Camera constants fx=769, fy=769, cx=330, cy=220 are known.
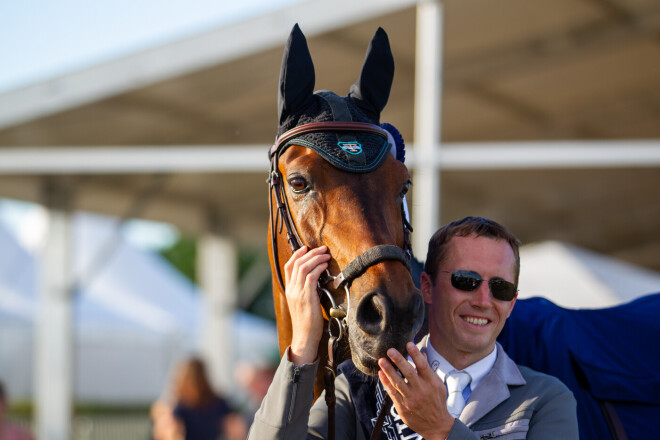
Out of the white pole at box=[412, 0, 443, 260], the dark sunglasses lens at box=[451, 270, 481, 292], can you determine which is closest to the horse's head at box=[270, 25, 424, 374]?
the dark sunglasses lens at box=[451, 270, 481, 292]

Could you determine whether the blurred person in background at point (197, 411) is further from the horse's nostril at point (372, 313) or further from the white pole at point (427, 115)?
the horse's nostril at point (372, 313)

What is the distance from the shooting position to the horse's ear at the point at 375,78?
7.25 feet

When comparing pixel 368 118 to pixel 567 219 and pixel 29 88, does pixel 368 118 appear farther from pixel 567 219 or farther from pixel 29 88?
pixel 567 219

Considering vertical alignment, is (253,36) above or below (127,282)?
above

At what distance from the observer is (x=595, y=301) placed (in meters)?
6.19

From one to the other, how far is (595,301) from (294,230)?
479 cm

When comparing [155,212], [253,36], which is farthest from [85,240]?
[253,36]

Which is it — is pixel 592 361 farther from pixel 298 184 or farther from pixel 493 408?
pixel 298 184

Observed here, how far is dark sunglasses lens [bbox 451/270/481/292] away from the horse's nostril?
283mm

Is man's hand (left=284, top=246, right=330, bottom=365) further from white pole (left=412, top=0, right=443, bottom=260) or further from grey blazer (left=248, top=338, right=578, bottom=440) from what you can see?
white pole (left=412, top=0, right=443, bottom=260)

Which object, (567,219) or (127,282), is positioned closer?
Answer: (567,219)

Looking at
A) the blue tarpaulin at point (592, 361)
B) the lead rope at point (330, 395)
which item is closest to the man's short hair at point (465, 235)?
the lead rope at point (330, 395)

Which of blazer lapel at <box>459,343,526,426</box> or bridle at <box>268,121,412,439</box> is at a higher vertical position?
bridle at <box>268,121,412,439</box>

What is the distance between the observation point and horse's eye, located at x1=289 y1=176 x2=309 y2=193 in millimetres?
1974
